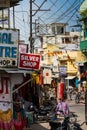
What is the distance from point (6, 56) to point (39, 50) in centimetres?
6676

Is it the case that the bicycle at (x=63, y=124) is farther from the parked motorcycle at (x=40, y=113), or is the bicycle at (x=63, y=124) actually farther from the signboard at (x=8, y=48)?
the parked motorcycle at (x=40, y=113)

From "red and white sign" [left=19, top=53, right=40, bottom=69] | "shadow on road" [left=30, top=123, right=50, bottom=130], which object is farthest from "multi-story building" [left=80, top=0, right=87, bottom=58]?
"red and white sign" [left=19, top=53, right=40, bottom=69]

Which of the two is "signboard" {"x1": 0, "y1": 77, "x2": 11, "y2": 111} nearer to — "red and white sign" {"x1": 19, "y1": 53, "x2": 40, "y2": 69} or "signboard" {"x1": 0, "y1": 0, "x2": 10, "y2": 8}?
"red and white sign" {"x1": 19, "y1": 53, "x2": 40, "y2": 69}

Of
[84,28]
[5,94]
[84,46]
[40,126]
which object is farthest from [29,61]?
[84,28]

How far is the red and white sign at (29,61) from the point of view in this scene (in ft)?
47.5

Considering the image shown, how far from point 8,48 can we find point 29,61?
734 mm

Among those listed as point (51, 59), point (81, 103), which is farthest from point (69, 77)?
point (81, 103)

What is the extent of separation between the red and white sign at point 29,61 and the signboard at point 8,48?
0.59ft

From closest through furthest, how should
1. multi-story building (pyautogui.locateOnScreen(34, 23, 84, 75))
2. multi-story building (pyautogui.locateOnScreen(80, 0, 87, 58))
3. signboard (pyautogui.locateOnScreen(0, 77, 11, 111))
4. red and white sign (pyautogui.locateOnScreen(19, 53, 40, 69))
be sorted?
red and white sign (pyautogui.locateOnScreen(19, 53, 40, 69)) → signboard (pyautogui.locateOnScreen(0, 77, 11, 111)) → multi-story building (pyautogui.locateOnScreen(80, 0, 87, 58)) → multi-story building (pyautogui.locateOnScreen(34, 23, 84, 75))

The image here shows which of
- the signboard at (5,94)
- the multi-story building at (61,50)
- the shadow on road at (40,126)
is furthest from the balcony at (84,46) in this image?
the signboard at (5,94)

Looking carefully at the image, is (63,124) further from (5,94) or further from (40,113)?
(40,113)

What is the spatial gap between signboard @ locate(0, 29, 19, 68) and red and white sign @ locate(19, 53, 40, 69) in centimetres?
18

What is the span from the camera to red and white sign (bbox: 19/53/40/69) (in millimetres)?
14484

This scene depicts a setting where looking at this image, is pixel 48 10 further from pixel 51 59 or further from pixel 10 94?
pixel 51 59
